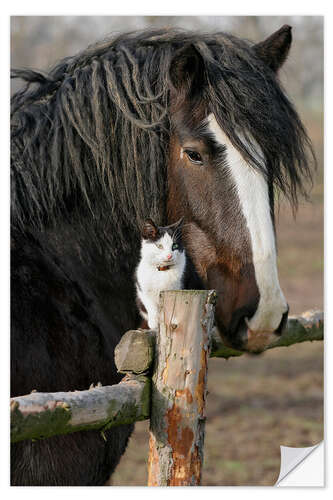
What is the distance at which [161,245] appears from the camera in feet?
6.11

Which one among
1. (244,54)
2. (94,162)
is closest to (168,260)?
(94,162)

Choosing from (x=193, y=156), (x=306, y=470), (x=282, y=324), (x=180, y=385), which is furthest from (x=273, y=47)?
(x=306, y=470)

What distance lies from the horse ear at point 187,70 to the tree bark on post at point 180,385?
807 mm

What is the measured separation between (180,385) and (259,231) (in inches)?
20.7

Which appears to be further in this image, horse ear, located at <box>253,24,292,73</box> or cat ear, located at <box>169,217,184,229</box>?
horse ear, located at <box>253,24,292,73</box>

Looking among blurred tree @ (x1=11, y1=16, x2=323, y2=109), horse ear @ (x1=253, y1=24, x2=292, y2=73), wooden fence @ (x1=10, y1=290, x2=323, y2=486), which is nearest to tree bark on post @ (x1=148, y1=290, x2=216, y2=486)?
wooden fence @ (x1=10, y1=290, x2=323, y2=486)

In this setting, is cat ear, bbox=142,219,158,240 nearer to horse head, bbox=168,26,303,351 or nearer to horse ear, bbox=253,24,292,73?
horse head, bbox=168,26,303,351

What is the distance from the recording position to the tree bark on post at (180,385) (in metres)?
1.67

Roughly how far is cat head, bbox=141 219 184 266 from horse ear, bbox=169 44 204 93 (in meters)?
0.52

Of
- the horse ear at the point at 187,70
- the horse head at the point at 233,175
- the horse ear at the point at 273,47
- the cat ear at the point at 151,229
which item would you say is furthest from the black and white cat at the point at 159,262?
the horse ear at the point at 273,47

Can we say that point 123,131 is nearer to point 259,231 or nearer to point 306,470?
point 259,231

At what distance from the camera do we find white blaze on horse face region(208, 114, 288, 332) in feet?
6.06
